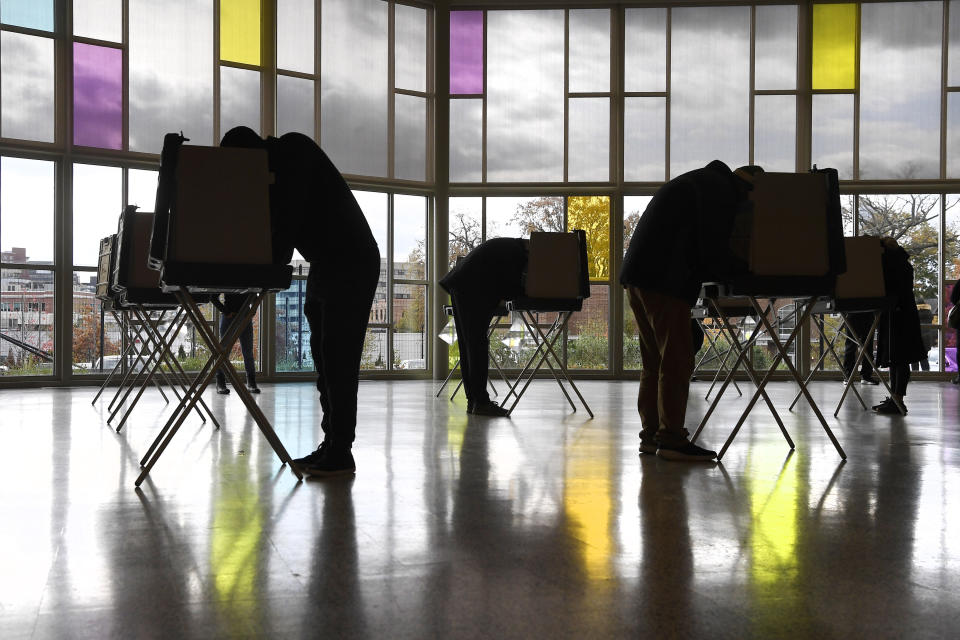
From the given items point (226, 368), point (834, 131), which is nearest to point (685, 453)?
point (226, 368)

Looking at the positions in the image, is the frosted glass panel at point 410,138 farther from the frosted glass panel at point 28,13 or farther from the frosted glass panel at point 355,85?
the frosted glass panel at point 28,13

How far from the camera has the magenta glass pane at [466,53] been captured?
1089cm

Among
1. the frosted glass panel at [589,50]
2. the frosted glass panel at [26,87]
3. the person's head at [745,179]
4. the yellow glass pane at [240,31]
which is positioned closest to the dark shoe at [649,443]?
the person's head at [745,179]

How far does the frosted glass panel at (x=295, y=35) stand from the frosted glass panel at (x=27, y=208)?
2.87m

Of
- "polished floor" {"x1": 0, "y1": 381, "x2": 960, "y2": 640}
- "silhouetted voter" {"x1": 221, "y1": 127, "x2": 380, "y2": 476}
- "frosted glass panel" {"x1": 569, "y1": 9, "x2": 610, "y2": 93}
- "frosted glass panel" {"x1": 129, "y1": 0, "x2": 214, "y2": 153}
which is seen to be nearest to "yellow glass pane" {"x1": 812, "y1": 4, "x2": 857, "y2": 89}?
"frosted glass panel" {"x1": 569, "y1": 9, "x2": 610, "y2": 93}

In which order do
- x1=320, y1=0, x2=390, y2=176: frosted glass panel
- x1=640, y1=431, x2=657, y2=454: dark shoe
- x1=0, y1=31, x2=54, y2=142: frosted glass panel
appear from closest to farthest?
x1=640, y1=431, x2=657, y2=454: dark shoe < x1=0, y1=31, x2=54, y2=142: frosted glass panel < x1=320, y1=0, x2=390, y2=176: frosted glass panel

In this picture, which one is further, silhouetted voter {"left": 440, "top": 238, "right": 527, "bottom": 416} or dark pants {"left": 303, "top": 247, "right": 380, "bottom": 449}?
silhouetted voter {"left": 440, "top": 238, "right": 527, "bottom": 416}

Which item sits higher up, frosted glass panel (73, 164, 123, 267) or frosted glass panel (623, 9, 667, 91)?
frosted glass panel (623, 9, 667, 91)

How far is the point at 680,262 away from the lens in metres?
3.65

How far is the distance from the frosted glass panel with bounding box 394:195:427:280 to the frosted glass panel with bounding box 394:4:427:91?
4.69ft

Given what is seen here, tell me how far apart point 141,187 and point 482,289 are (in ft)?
17.1

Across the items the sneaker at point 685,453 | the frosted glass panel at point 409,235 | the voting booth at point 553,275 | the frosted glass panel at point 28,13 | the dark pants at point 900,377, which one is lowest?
the sneaker at point 685,453

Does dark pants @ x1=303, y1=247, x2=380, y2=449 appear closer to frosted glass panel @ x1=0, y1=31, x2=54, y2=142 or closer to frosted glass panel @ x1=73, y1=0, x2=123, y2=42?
frosted glass panel @ x1=0, y1=31, x2=54, y2=142

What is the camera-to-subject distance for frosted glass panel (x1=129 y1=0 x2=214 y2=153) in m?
9.25
